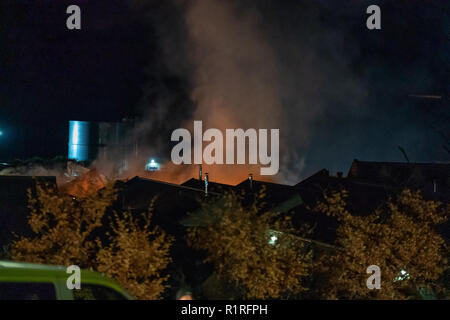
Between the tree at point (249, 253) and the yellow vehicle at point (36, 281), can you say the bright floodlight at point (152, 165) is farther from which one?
the yellow vehicle at point (36, 281)

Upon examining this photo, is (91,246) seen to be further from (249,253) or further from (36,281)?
(36,281)

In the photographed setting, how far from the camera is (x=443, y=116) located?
13.6 metres

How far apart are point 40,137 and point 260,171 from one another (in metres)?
17.3

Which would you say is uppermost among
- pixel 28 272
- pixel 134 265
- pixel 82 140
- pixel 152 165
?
pixel 82 140

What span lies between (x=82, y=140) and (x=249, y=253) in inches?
1032

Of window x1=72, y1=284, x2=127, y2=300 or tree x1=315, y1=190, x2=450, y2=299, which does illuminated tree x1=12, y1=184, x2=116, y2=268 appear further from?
window x1=72, y1=284, x2=127, y2=300

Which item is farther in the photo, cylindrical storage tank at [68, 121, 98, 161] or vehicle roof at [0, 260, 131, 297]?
cylindrical storage tank at [68, 121, 98, 161]

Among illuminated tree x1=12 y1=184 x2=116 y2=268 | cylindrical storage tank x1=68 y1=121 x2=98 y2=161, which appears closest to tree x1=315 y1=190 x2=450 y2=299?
illuminated tree x1=12 y1=184 x2=116 y2=268

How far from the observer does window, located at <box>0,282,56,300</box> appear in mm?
2631

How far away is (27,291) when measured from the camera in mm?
2688

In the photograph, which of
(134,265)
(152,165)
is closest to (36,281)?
(134,265)

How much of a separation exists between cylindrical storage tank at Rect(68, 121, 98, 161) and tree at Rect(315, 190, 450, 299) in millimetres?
24233

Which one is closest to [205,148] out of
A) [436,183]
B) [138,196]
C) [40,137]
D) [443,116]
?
[40,137]

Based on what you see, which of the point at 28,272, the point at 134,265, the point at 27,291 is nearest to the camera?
the point at 28,272
